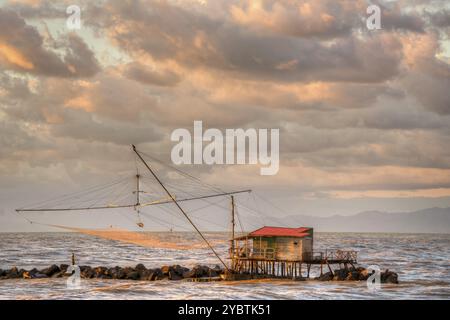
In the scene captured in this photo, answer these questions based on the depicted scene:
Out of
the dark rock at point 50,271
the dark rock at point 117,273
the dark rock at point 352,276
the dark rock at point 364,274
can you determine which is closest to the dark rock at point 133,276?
the dark rock at point 117,273

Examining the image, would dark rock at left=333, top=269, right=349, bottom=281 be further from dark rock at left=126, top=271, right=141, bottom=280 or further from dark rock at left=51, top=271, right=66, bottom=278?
dark rock at left=51, top=271, right=66, bottom=278

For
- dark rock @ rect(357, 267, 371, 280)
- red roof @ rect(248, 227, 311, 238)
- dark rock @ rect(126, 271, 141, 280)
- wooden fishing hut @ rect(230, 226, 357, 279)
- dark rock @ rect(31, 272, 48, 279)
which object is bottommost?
dark rock @ rect(31, 272, 48, 279)

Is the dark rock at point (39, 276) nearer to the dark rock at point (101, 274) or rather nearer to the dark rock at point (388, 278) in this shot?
the dark rock at point (101, 274)

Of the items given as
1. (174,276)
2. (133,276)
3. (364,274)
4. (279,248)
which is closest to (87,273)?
(133,276)

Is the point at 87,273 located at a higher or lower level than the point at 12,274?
higher

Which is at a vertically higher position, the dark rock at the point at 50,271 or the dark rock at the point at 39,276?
the dark rock at the point at 50,271

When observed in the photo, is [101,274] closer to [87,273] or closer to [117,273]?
[87,273]

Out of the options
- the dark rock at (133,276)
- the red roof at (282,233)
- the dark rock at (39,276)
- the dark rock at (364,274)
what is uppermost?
the red roof at (282,233)

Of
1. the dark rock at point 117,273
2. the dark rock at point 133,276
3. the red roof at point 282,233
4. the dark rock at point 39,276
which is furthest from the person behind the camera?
the dark rock at point 39,276

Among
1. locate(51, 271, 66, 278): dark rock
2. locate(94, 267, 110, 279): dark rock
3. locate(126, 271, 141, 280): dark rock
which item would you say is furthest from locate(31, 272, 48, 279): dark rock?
locate(126, 271, 141, 280): dark rock

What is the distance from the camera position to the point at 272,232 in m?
76.9
